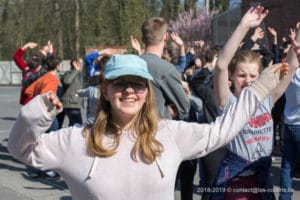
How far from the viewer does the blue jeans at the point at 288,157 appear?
5.37 m

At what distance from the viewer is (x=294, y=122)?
223 inches

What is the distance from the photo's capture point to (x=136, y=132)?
247 cm

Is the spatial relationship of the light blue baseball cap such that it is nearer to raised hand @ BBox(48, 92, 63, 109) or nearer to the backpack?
raised hand @ BBox(48, 92, 63, 109)

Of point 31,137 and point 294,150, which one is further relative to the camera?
point 294,150

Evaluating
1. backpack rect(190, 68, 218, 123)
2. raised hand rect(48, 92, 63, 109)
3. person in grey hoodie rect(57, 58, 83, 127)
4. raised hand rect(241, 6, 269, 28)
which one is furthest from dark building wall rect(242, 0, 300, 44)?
raised hand rect(48, 92, 63, 109)

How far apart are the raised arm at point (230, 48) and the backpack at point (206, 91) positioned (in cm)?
176

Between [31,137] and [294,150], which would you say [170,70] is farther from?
[31,137]

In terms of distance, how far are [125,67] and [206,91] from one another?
3112 mm

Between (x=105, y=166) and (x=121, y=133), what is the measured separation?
0.53 feet

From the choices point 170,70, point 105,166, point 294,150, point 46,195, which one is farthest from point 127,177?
point 46,195

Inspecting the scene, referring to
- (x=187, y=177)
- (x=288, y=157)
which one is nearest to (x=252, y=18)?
(x=288, y=157)

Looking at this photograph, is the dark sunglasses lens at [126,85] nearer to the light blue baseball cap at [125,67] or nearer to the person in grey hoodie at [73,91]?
the light blue baseball cap at [125,67]

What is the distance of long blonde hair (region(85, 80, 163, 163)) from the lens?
2.39m

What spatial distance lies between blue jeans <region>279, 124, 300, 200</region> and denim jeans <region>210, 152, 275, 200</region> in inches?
66.2
